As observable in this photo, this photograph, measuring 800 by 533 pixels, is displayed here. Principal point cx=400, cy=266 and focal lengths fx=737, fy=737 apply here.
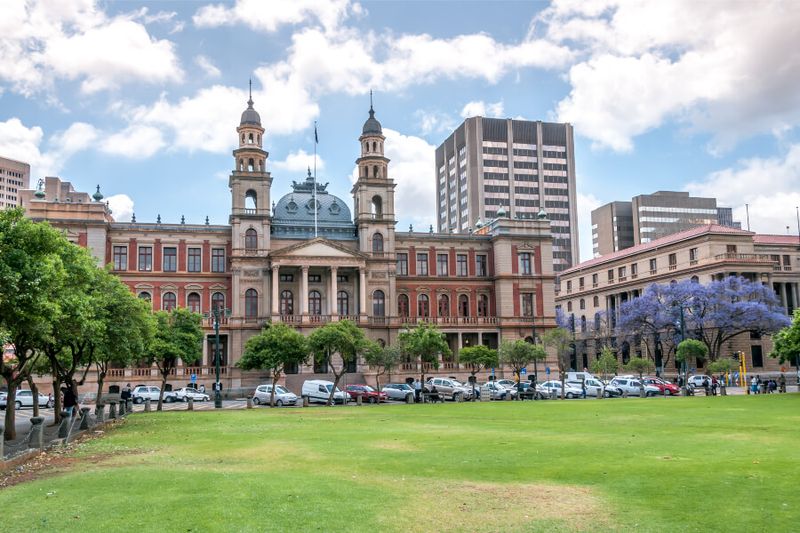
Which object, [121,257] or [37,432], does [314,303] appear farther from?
[37,432]

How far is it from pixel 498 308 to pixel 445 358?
7.81m

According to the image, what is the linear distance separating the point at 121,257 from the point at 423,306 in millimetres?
30645

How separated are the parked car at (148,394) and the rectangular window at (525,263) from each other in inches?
1506

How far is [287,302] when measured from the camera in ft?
239

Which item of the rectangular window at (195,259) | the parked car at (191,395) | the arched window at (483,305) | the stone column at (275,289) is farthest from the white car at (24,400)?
the arched window at (483,305)

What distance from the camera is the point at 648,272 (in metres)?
95.7

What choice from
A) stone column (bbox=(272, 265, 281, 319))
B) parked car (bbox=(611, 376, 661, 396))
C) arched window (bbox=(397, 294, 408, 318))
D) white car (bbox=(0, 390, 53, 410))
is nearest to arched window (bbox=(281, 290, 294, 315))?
stone column (bbox=(272, 265, 281, 319))

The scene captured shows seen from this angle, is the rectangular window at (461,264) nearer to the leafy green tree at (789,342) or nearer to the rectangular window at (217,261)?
the rectangular window at (217,261)

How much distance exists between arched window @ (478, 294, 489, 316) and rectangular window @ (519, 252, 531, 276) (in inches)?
194

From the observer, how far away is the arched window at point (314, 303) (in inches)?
2901

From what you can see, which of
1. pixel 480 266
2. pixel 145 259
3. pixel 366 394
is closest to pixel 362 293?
pixel 480 266

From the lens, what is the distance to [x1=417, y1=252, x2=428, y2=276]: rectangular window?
78.9 metres

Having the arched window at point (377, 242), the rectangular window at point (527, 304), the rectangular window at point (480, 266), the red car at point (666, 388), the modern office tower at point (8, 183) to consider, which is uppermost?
the modern office tower at point (8, 183)

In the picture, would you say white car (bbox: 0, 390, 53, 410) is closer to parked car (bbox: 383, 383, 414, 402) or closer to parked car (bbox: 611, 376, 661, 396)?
parked car (bbox: 383, 383, 414, 402)
